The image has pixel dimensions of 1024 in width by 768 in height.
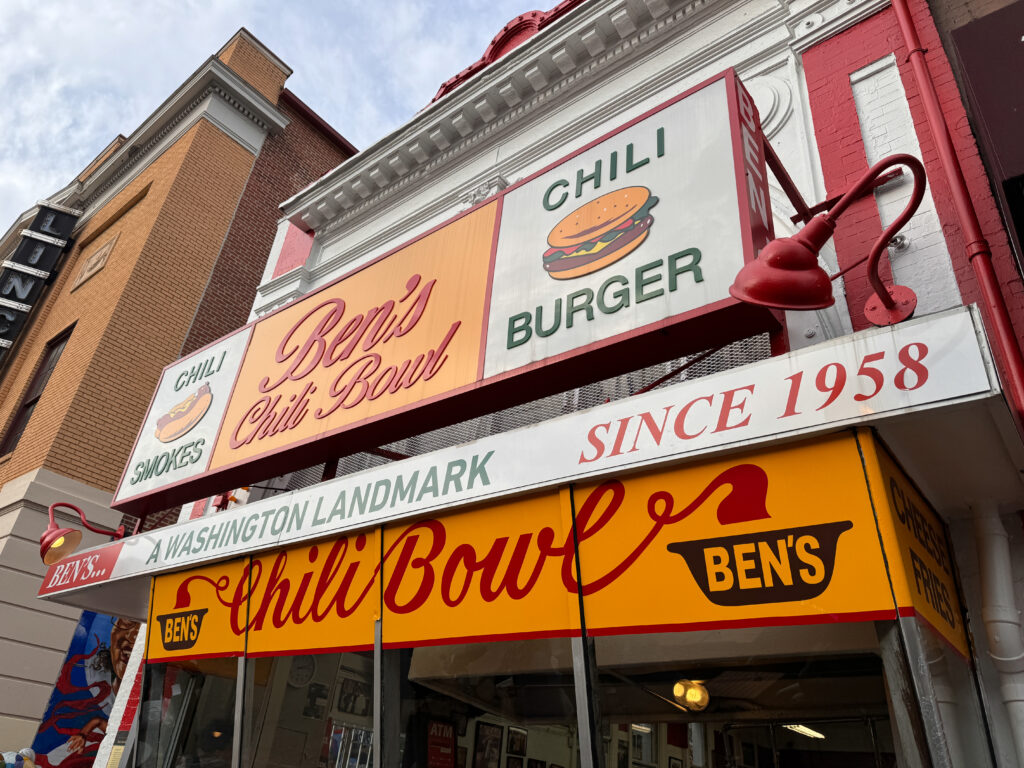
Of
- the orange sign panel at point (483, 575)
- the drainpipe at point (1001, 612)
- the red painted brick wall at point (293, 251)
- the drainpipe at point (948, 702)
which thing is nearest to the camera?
the drainpipe at point (948, 702)

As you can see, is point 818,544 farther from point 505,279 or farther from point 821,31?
point 821,31

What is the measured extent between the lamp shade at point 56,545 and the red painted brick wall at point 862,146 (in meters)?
7.75

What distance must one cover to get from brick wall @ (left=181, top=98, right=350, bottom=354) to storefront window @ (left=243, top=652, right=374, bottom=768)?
9.89 m

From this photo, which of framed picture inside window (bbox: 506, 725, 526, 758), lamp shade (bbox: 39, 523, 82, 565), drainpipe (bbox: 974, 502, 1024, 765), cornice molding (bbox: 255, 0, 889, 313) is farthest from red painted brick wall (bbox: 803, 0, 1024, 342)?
lamp shade (bbox: 39, 523, 82, 565)

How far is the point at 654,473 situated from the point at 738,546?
2.02 ft

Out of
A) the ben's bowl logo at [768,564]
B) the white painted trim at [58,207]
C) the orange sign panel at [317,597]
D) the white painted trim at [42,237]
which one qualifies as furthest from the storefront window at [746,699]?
the white painted trim at [58,207]

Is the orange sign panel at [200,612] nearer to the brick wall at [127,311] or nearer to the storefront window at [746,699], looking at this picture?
the storefront window at [746,699]

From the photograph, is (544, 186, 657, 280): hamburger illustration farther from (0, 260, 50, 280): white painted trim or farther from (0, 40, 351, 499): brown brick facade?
(0, 260, 50, 280): white painted trim

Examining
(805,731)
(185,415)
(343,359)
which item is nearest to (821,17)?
(343,359)

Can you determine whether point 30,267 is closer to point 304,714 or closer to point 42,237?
point 42,237

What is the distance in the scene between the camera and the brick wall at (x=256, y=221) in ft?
48.3

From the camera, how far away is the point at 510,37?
1146 cm

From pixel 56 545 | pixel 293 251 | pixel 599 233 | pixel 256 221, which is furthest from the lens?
pixel 256 221

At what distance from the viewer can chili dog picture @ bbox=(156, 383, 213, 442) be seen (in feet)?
25.8
